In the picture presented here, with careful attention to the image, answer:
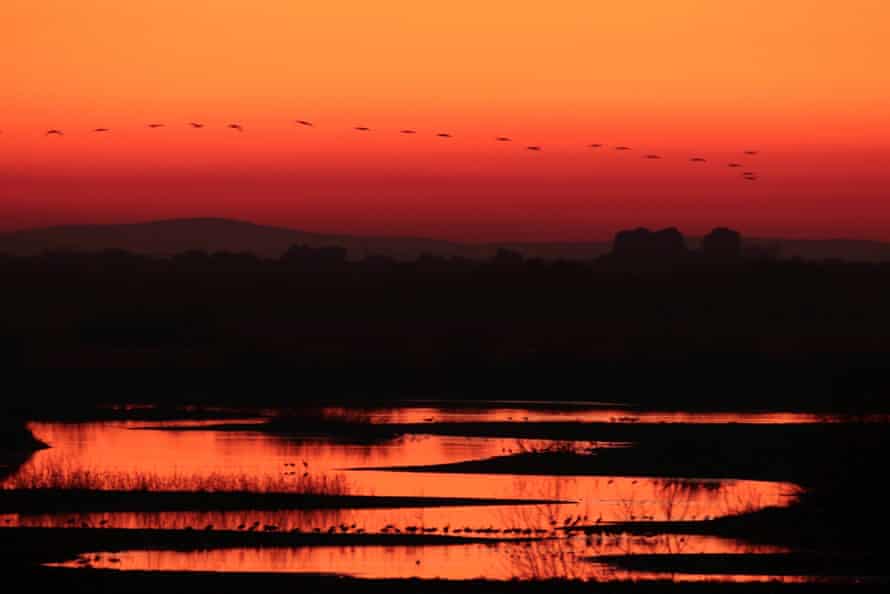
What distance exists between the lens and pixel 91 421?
2140 inches

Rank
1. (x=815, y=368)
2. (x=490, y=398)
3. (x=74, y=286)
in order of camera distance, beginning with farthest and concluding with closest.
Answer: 1. (x=74, y=286)
2. (x=815, y=368)
3. (x=490, y=398)

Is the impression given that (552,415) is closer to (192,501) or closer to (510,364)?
(510,364)

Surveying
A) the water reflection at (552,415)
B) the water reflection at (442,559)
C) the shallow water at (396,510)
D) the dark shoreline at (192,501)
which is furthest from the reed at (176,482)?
the water reflection at (552,415)

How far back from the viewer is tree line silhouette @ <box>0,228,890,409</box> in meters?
67.6

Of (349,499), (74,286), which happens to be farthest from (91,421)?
(74,286)

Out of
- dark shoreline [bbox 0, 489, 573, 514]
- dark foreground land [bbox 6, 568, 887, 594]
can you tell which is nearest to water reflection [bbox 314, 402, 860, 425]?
dark shoreline [bbox 0, 489, 573, 514]

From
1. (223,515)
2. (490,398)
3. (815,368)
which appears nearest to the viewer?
(223,515)

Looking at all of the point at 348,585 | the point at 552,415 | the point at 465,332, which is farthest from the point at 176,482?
the point at 465,332

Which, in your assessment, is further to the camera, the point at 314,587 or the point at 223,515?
the point at 223,515

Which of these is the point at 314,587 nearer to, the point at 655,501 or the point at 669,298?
the point at 655,501

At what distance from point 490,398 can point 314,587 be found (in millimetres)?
36507

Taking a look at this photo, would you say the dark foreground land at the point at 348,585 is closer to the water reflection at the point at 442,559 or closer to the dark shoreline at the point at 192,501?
the water reflection at the point at 442,559

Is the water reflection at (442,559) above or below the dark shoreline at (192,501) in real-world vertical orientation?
below

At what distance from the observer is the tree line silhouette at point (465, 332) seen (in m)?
→ 67.6
